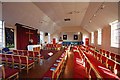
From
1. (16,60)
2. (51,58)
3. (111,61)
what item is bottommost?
(51,58)

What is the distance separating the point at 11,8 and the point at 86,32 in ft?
46.3

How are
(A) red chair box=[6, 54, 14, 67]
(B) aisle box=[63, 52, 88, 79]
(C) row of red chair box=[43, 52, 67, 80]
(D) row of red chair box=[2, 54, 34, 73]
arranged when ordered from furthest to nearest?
1. (A) red chair box=[6, 54, 14, 67]
2. (D) row of red chair box=[2, 54, 34, 73]
3. (B) aisle box=[63, 52, 88, 79]
4. (C) row of red chair box=[43, 52, 67, 80]

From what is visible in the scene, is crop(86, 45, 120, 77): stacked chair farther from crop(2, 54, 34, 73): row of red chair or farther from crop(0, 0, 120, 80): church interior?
crop(2, 54, 34, 73): row of red chair

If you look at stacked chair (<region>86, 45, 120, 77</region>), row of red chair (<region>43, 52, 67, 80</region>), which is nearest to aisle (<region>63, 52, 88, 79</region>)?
row of red chair (<region>43, 52, 67, 80</region>)

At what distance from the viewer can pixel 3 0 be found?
15.9 ft

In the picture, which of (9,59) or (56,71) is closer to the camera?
(56,71)

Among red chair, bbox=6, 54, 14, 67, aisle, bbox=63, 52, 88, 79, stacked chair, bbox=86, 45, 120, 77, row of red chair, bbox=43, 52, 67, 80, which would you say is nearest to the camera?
row of red chair, bbox=43, 52, 67, 80

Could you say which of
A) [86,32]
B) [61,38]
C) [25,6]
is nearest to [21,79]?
[25,6]

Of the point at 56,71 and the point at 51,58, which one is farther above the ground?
the point at 56,71

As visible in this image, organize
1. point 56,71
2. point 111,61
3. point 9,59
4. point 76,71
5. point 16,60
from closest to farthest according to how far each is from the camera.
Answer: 1. point 56,71
2. point 76,71
3. point 111,61
4. point 16,60
5. point 9,59

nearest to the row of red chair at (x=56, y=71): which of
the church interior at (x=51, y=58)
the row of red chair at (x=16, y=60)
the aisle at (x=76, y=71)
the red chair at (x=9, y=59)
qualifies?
the church interior at (x=51, y=58)

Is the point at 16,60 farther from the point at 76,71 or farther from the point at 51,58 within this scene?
the point at 51,58

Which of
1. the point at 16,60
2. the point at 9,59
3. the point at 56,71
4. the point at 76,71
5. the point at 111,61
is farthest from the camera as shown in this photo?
the point at 9,59

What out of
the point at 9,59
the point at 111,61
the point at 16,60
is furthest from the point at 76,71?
the point at 9,59
